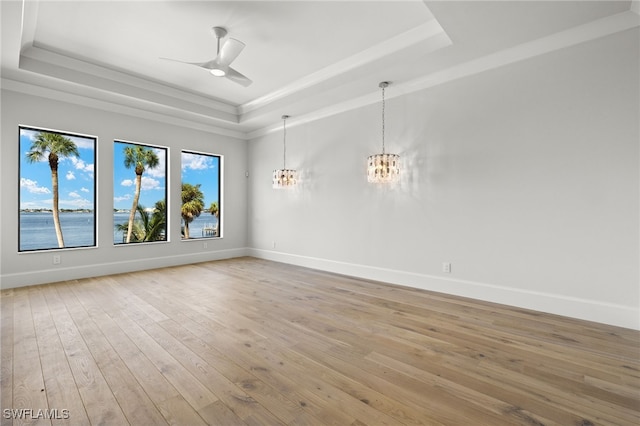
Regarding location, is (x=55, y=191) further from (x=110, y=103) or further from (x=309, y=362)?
(x=309, y=362)

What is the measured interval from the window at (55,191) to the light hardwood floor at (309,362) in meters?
1.31

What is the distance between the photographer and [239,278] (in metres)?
4.75

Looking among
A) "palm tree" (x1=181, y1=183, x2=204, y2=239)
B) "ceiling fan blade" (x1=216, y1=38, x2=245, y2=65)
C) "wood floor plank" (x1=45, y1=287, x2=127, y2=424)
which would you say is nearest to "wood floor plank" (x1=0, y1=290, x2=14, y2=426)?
"wood floor plank" (x1=45, y1=287, x2=127, y2=424)

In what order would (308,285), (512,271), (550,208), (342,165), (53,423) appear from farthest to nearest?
(342,165) < (308,285) < (512,271) < (550,208) < (53,423)

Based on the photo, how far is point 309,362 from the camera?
7.15ft

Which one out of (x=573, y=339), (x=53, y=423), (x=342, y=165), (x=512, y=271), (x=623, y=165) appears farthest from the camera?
(x=342, y=165)

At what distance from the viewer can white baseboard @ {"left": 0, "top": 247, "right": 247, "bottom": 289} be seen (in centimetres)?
420

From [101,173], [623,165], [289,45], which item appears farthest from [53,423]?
[623,165]

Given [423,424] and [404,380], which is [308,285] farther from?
[423,424]

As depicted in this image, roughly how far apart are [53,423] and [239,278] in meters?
3.20

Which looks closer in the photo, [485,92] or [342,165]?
[485,92]

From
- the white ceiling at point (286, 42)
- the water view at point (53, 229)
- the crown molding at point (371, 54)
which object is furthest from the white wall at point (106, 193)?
the crown molding at point (371, 54)

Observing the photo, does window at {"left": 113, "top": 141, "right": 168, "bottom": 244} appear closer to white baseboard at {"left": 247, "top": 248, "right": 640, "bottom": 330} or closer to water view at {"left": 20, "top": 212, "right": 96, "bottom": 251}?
water view at {"left": 20, "top": 212, "right": 96, "bottom": 251}

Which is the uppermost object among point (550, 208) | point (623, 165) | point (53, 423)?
point (623, 165)
